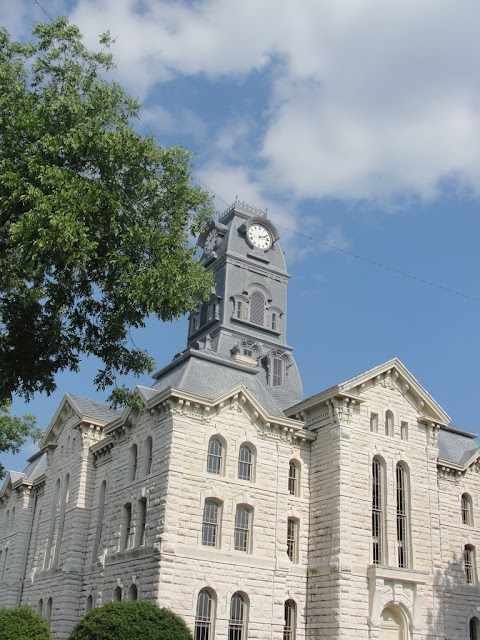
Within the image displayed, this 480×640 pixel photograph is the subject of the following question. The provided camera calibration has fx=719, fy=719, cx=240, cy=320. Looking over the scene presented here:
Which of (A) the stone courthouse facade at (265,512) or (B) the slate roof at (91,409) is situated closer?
(A) the stone courthouse facade at (265,512)

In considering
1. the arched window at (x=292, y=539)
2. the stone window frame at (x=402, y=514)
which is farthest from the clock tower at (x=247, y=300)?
the arched window at (x=292, y=539)

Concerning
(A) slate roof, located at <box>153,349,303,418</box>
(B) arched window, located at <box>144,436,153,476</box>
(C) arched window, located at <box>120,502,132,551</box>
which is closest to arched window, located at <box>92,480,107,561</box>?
(C) arched window, located at <box>120,502,132,551</box>

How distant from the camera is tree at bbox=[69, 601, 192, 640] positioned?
998 inches

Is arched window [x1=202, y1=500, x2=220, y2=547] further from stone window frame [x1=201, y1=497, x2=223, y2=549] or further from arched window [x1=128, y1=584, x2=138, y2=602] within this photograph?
arched window [x1=128, y1=584, x2=138, y2=602]

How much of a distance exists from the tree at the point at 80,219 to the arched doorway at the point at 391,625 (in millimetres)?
18559

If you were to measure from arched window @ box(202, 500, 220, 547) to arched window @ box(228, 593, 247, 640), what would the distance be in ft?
8.51

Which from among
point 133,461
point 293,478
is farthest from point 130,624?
point 293,478

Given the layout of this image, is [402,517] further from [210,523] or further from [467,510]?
[210,523]

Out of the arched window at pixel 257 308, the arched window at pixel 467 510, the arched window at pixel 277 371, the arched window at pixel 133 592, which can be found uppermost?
the arched window at pixel 257 308

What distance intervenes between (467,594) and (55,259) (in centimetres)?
2940

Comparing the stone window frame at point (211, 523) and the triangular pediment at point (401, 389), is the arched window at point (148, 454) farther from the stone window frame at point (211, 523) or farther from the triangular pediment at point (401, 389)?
the triangular pediment at point (401, 389)

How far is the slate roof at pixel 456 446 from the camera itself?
42.8m

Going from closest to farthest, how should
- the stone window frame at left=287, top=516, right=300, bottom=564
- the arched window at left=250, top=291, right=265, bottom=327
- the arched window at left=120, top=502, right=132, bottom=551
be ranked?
the arched window at left=120, top=502, right=132, bottom=551
the stone window frame at left=287, top=516, right=300, bottom=564
the arched window at left=250, top=291, right=265, bottom=327

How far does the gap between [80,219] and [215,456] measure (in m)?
16.3
